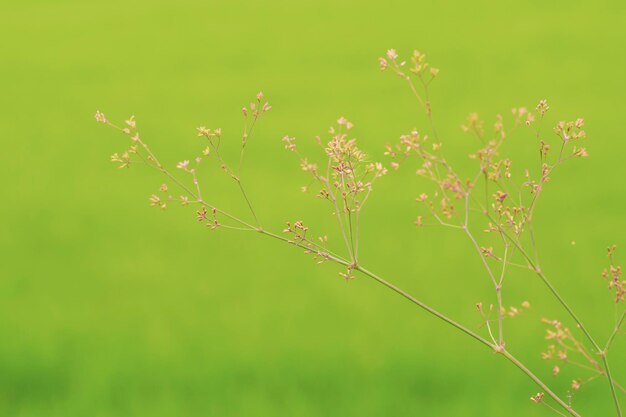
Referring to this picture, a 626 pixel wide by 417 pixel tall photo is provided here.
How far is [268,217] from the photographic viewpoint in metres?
3.72

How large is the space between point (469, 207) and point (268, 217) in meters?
1.65

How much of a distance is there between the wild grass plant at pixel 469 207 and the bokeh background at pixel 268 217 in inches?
3.0

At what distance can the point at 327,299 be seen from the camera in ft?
10.7

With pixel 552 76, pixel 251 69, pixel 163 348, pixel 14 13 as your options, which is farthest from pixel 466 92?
pixel 14 13

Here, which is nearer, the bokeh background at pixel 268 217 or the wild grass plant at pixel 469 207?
the wild grass plant at pixel 469 207

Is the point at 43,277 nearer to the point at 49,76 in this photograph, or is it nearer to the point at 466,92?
the point at 49,76

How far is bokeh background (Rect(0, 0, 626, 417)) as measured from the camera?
9.75 feet

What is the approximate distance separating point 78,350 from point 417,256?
136cm

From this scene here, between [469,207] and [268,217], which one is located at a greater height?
[268,217]

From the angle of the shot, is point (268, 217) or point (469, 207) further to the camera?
point (268, 217)

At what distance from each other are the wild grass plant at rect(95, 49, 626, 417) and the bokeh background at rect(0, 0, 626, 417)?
8 cm

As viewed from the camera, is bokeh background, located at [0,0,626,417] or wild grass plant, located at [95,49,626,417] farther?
bokeh background, located at [0,0,626,417]

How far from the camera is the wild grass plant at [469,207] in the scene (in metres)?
1.25

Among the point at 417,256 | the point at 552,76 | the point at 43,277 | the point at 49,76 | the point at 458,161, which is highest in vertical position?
the point at 552,76
